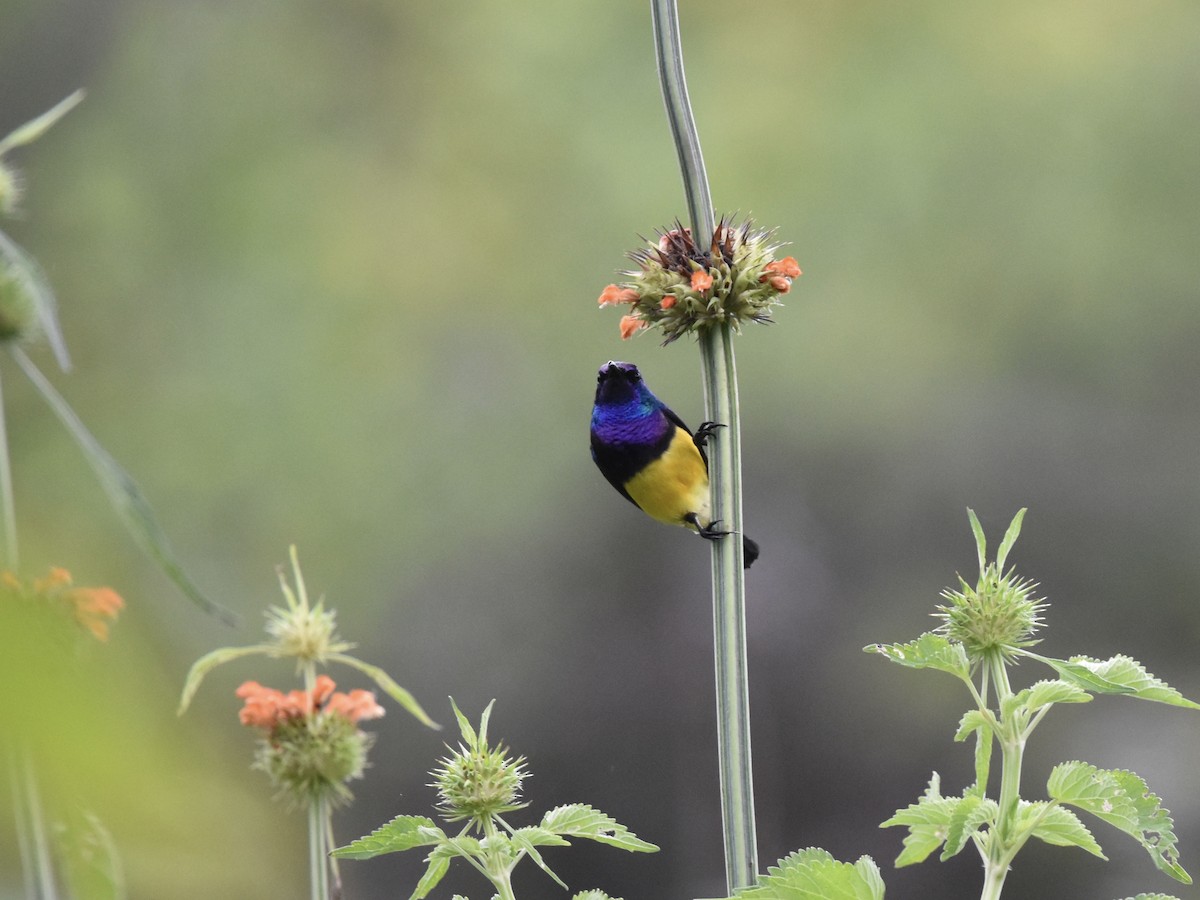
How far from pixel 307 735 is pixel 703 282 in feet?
1.93

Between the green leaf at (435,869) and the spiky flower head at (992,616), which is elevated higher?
the spiky flower head at (992,616)

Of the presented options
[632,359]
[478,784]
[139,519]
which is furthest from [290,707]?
[632,359]

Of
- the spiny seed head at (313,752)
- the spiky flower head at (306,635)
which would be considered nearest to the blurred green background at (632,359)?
the spiny seed head at (313,752)

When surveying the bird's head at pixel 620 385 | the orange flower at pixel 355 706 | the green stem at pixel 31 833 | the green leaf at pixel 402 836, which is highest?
the bird's head at pixel 620 385

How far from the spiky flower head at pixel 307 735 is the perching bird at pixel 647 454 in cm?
69

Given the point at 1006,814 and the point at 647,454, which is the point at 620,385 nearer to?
the point at 647,454

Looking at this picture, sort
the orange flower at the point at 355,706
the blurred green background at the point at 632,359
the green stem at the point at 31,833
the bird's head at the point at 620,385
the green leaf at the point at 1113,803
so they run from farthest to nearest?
1. the blurred green background at the point at 632,359
2. the bird's head at the point at 620,385
3. the orange flower at the point at 355,706
4. the green leaf at the point at 1113,803
5. the green stem at the point at 31,833

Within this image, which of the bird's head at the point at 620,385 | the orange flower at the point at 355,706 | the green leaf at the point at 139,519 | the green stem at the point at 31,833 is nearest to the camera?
the green stem at the point at 31,833

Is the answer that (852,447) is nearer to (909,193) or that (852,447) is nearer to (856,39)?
(909,193)

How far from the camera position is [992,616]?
0.84m

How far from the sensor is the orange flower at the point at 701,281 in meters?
0.88

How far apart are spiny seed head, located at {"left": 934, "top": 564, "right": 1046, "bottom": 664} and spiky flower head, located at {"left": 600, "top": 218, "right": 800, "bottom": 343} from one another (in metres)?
0.23

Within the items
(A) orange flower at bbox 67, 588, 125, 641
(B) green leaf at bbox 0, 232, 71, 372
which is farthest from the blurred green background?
(B) green leaf at bbox 0, 232, 71, 372

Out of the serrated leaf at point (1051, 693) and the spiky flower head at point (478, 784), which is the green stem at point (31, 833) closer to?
the spiky flower head at point (478, 784)
